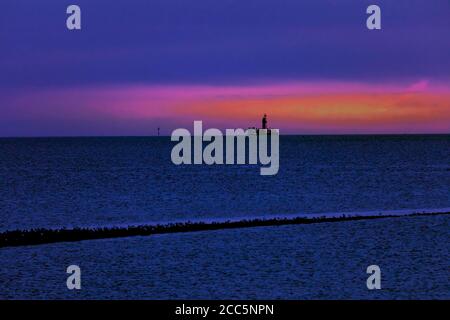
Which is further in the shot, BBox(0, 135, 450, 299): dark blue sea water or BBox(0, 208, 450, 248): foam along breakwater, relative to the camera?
BBox(0, 208, 450, 248): foam along breakwater

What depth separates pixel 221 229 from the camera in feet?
125

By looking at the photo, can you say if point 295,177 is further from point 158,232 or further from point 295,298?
point 295,298

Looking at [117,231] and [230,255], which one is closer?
[230,255]

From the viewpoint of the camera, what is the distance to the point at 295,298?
24281mm

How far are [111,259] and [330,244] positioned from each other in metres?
10.3

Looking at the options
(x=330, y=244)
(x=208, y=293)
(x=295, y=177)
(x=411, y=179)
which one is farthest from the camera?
(x=295, y=177)

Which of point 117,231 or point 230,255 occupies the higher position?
point 117,231

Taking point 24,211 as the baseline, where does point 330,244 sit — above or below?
below

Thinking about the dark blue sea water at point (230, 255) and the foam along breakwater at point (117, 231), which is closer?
the dark blue sea water at point (230, 255)

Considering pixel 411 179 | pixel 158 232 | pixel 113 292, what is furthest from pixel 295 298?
pixel 411 179

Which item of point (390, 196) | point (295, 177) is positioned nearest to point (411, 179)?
point (295, 177)

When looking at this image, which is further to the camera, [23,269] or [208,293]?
[23,269]
